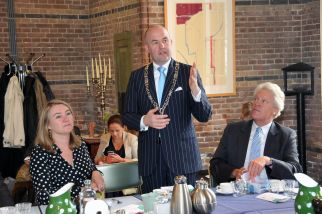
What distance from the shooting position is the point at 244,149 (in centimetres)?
397

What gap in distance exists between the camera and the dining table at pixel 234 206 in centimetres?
292

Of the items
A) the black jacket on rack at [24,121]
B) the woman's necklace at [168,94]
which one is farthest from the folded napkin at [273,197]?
the black jacket on rack at [24,121]

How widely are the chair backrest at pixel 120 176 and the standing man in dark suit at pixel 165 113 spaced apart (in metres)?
0.08

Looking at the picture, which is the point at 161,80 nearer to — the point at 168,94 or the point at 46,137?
the point at 168,94

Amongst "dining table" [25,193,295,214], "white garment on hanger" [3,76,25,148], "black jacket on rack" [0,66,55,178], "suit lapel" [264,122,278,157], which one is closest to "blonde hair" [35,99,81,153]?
"dining table" [25,193,295,214]

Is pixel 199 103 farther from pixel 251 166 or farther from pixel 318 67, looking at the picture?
pixel 318 67

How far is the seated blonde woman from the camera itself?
5589 millimetres

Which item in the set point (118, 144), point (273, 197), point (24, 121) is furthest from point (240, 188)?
point (24, 121)

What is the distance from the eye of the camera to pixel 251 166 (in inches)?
136

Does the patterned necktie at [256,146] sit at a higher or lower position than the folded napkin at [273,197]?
higher

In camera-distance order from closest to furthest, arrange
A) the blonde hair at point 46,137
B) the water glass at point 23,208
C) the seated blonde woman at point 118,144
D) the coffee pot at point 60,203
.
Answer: the coffee pot at point 60,203 → the water glass at point 23,208 → the blonde hair at point 46,137 → the seated blonde woman at point 118,144

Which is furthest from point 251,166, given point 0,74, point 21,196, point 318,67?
point 0,74

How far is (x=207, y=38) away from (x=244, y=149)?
2697mm

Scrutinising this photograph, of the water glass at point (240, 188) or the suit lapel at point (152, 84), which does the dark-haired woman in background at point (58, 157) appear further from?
the water glass at point (240, 188)
